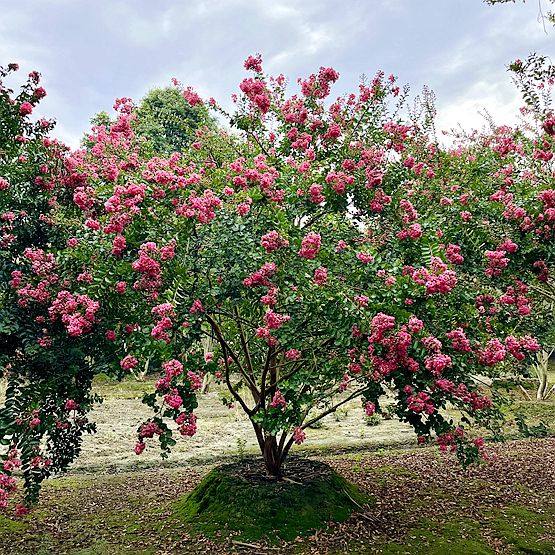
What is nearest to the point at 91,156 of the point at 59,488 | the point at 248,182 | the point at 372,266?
the point at 248,182

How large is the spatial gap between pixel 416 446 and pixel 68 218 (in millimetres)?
7160

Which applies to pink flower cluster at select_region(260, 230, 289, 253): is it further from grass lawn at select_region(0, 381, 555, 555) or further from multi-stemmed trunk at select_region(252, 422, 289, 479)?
grass lawn at select_region(0, 381, 555, 555)

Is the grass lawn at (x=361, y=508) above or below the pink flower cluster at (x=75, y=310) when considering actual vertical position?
below

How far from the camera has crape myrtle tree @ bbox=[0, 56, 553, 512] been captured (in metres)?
4.00

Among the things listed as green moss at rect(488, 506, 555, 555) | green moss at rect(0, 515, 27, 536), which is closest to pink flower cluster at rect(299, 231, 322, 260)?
green moss at rect(488, 506, 555, 555)

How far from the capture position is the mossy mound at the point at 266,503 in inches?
200

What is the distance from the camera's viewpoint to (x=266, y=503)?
5.27m

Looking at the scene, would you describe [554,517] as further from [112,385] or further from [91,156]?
[112,385]

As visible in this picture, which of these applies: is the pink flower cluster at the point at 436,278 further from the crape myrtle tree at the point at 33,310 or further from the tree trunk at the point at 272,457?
the tree trunk at the point at 272,457

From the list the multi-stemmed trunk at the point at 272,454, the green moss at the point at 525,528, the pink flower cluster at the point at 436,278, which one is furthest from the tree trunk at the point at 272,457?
the pink flower cluster at the point at 436,278

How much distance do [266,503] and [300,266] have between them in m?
2.52

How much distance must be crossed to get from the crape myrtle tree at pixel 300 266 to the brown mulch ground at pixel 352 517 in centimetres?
110

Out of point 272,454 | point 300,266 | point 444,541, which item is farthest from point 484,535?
point 300,266

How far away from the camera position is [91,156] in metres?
5.17
